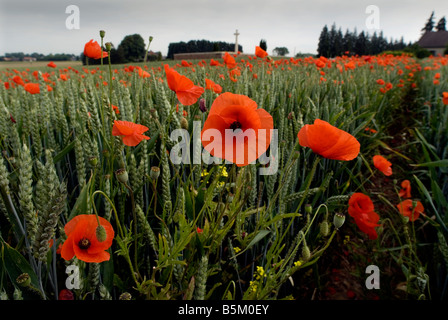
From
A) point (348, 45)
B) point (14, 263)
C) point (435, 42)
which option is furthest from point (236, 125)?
point (435, 42)

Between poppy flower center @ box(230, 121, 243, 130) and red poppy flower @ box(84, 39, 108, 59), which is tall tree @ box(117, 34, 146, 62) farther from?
poppy flower center @ box(230, 121, 243, 130)

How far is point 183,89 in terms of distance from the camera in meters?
0.68

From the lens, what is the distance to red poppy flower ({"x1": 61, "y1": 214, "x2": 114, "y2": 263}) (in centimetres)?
48

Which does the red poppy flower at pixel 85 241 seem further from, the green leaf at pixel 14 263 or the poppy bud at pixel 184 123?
the poppy bud at pixel 184 123

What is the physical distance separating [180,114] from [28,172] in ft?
1.42

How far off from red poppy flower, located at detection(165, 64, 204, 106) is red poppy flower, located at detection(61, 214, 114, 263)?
316 millimetres

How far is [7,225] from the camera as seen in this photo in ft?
2.62

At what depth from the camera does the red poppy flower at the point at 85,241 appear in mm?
482

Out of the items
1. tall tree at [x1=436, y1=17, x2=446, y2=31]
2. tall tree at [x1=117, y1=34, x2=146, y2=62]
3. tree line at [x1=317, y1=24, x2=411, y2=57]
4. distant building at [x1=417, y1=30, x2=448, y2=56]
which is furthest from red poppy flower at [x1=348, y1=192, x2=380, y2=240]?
tall tree at [x1=436, y1=17, x2=446, y2=31]

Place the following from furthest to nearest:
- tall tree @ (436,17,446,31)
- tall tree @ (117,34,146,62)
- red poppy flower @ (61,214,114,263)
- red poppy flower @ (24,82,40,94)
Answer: tall tree @ (436,17,446,31), tall tree @ (117,34,146,62), red poppy flower @ (24,82,40,94), red poppy flower @ (61,214,114,263)

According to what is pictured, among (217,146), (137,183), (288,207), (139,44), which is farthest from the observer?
(139,44)

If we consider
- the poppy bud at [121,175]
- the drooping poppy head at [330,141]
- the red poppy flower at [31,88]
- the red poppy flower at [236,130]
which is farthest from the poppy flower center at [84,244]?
the red poppy flower at [31,88]
